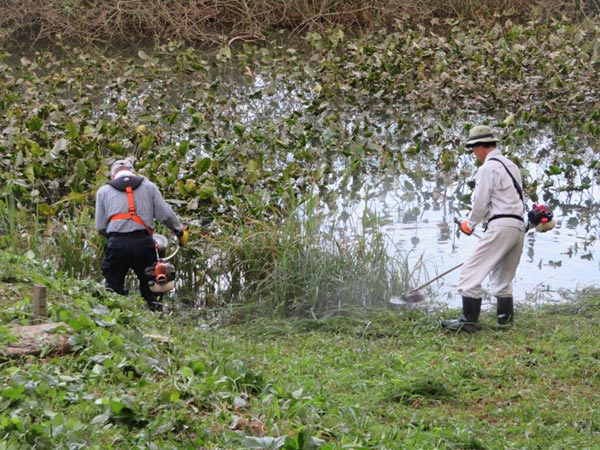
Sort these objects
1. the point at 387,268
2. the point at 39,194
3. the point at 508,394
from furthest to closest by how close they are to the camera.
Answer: the point at 39,194, the point at 387,268, the point at 508,394

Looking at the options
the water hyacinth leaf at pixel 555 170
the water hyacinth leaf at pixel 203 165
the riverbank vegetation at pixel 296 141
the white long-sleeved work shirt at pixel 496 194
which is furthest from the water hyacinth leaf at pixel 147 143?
the white long-sleeved work shirt at pixel 496 194

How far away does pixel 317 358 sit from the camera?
23.7 feet

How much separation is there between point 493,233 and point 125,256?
10.2ft

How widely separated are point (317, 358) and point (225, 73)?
45.2 ft

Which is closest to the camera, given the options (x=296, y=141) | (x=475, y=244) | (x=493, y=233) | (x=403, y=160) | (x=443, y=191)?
(x=493, y=233)

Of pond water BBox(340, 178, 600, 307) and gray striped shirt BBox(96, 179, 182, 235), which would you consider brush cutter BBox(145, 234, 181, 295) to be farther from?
pond water BBox(340, 178, 600, 307)

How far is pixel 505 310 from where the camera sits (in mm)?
8266

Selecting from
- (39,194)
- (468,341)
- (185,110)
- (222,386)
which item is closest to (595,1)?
(185,110)

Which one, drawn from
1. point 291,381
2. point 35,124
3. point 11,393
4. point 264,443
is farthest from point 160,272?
point 35,124

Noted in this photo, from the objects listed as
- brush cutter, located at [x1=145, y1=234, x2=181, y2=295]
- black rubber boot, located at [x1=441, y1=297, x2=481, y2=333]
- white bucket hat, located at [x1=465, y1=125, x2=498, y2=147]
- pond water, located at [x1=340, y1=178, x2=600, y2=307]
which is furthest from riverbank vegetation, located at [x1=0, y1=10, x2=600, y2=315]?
white bucket hat, located at [x1=465, y1=125, x2=498, y2=147]

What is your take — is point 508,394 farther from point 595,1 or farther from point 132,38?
point 595,1

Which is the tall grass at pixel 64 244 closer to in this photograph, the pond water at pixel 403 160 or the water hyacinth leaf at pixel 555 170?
the pond water at pixel 403 160

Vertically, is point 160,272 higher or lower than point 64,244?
lower

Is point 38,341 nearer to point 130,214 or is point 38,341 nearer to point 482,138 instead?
point 130,214
